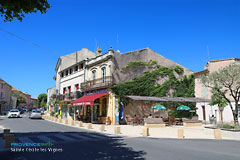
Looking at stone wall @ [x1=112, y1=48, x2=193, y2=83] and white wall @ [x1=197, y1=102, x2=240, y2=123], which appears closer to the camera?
white wall @ [x1=197, y1=102, x2=240, y2=123]

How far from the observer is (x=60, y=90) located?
33656 mm

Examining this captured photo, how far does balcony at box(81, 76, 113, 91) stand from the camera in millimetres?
20872

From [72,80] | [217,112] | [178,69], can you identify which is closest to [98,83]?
[72,80]

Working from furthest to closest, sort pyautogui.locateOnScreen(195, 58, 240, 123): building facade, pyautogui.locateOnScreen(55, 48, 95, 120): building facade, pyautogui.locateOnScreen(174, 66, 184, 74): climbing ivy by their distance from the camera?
pyautogui.locateOnScreen(55, 48, 95, 120): building facade
pyautogui.locateOnScreen(174, 66, 184, 74): climbing ivy
pyautogui.locateOnScreen(195, 58, 240, 123): building facade

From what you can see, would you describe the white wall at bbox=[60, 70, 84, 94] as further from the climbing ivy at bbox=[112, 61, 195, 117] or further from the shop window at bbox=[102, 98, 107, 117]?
the climbing ivy at bbox=[112, 61, 195, 117]

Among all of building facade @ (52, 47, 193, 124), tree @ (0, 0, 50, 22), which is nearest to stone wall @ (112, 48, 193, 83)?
building facade @ (52, 47, 193, 124)

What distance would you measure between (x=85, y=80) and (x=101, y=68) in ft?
12.5

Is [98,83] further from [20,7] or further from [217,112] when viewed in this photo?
[20,7]

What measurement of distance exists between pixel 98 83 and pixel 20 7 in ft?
55.1

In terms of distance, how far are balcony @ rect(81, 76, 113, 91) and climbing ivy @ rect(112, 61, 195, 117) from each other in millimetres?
896

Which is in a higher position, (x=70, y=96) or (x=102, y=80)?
(x=102, y=80)

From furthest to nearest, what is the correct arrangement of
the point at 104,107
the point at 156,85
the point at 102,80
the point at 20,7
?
the point at 156,85 < the point at 102,80 < the point at 104,107 < the point at 20,7

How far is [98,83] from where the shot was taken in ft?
74.4

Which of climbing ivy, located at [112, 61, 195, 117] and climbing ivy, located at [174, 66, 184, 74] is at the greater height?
climbing ivy, located at [174, 66, 184, 74]
